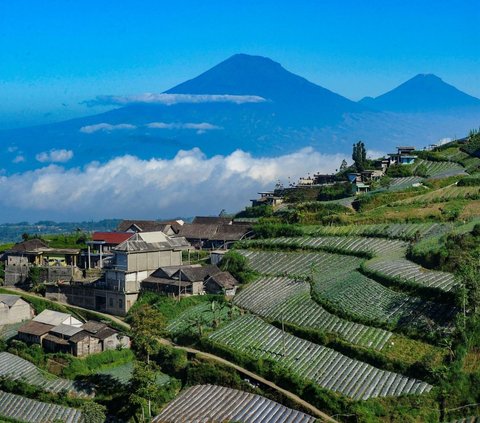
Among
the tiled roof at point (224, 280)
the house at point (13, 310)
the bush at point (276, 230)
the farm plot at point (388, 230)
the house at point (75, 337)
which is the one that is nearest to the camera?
the house at point (75, 337)

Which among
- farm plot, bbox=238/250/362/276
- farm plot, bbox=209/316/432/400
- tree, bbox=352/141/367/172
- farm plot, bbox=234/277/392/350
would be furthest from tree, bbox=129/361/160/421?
tree, bbox=352/141/367/172

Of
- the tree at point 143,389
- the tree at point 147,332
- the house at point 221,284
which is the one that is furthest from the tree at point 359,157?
the tree at point 143,389

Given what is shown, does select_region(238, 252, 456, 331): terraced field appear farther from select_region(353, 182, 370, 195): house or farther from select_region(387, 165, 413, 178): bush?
select_region(387, 165, 413, 178): bush

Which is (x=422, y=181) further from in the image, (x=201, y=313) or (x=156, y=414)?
(x=156, y=414)

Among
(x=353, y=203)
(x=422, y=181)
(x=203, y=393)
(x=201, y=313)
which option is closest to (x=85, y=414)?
(x=203, y=393)

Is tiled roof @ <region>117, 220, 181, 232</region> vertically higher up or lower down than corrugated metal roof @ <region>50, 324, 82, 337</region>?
higher up

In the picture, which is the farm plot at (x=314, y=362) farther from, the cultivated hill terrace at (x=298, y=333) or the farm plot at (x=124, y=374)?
the farm plot at (x=124, y=374)
